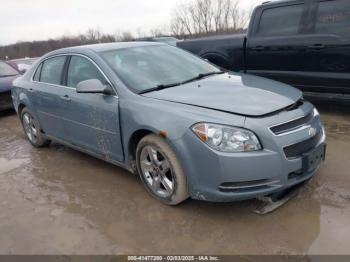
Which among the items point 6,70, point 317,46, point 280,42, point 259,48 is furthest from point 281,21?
point 6,70

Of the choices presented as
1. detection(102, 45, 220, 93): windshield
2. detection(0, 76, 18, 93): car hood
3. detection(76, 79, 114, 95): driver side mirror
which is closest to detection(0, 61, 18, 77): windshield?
detection(0, 76, 18, 93): car hood

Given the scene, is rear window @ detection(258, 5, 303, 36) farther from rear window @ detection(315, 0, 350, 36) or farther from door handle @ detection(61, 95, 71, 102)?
door handle @ detection(61, 95, 71, 102)

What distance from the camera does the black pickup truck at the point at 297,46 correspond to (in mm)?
5438

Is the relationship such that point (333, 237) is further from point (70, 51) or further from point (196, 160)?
point (70, 51)

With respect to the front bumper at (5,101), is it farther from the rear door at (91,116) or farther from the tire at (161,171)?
the tire at (161,171)

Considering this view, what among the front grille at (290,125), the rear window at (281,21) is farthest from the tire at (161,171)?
the rear window at (281,21)

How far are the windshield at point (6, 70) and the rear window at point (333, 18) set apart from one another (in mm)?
7389

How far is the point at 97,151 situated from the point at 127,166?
1.82 ft

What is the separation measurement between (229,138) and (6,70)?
27.2 ft

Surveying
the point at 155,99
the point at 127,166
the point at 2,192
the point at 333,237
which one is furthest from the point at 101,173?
the point at 333,237

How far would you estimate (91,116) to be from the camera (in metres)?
4.05

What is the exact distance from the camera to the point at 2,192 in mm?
4328

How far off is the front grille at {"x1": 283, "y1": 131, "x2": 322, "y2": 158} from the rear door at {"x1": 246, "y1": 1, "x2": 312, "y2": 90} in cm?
292

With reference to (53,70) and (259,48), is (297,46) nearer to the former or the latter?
(259,48)
